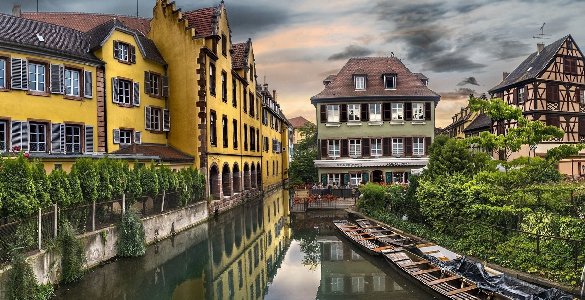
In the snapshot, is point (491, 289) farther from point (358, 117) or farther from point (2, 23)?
point (358, 117)

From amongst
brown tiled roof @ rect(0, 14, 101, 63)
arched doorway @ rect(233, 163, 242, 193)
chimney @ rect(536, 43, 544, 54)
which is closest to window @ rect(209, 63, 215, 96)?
brown tiled roof @ rect(0, 14, 101, 63)

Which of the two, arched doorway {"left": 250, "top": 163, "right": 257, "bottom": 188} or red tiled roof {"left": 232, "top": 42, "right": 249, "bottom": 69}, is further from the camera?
arched doorway {"left": 250, "top": 163, "right": 257, "bottom": 188}

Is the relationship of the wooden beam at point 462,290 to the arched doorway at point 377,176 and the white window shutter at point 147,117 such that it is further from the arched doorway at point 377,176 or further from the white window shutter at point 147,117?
the arched doorway at point 377,176

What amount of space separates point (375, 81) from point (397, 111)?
11.9 ft

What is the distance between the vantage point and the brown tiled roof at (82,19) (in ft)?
135

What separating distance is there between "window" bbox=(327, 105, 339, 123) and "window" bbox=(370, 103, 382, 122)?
3248 millimetres

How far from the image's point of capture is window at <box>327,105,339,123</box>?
41469mm

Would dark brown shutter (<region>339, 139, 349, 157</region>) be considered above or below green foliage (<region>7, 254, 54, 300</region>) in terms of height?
above

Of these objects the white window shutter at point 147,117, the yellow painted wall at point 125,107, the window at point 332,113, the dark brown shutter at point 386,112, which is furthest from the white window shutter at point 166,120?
the dark brown shutter at point 386,112

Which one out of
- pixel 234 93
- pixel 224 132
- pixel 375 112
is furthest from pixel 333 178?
pixel 234 93

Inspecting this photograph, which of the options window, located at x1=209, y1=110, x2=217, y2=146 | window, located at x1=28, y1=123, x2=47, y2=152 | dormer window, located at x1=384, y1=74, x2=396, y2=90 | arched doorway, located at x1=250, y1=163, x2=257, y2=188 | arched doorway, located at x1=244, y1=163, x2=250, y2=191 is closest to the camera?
window, located at x1=28, y1=123, x2=47, y2=152

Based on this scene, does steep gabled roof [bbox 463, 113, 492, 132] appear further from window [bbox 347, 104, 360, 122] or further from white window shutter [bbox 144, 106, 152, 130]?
white window shutter [bbox 144, 106, 152, 130]

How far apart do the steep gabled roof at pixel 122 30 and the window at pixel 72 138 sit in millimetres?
5112

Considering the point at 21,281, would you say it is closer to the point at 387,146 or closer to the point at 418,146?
the point at 387,146
